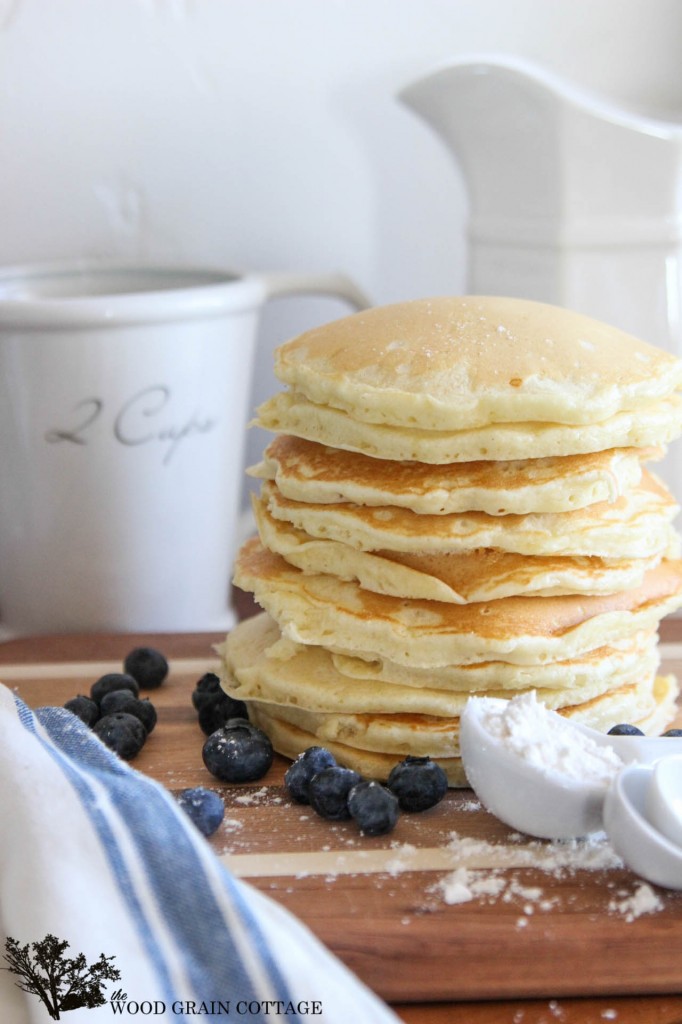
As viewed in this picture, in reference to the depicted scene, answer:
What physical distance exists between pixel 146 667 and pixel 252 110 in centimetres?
89

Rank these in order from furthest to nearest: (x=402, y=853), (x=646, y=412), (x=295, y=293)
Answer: (x=295, y=293) → (x=646, y=412) → (x=402, y=853)

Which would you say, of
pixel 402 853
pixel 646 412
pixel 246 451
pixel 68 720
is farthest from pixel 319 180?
pixel 402 853

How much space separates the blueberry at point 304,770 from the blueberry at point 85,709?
0.24m

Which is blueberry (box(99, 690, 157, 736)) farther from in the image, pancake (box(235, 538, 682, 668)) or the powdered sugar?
the powdered sugar

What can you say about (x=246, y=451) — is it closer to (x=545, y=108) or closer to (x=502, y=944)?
(x=545, y=108)

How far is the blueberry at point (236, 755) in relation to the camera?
3.48ft

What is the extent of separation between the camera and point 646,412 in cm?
104

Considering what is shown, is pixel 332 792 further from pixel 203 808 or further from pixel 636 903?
pixel 636 903

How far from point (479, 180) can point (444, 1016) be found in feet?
Answer: 3.42

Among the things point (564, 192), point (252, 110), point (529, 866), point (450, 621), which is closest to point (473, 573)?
point (450, 621)

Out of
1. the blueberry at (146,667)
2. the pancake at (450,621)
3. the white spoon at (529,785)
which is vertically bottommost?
the blueberry at (146,667)

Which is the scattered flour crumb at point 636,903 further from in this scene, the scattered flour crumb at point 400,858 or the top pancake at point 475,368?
the top pancake at point 475,368

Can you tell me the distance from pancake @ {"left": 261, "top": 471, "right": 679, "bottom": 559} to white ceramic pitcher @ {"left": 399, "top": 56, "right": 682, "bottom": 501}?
0.50 metres

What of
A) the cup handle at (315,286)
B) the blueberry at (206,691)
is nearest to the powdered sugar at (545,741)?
the blueberry at (206,691)
